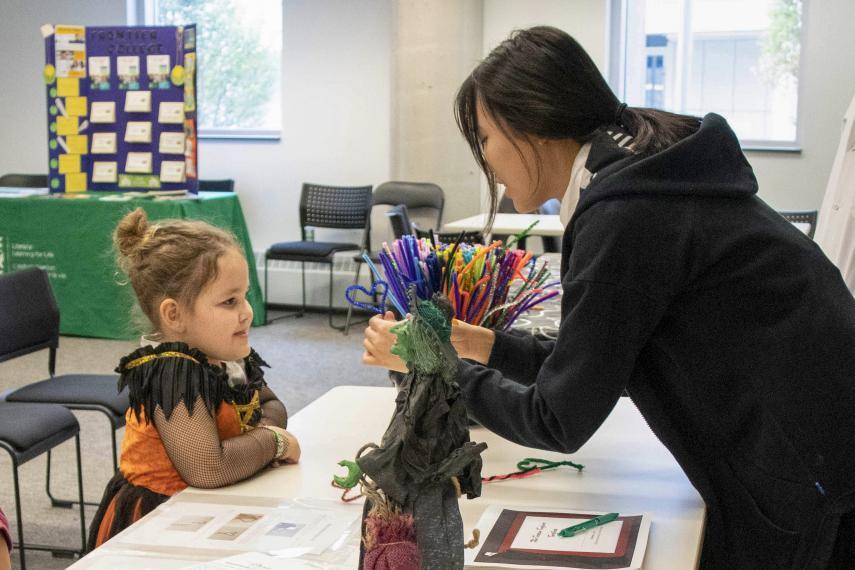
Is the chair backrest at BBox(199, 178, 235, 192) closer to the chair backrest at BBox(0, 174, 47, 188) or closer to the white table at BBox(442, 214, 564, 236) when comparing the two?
the chair backrest at BBox(0, 174, 47, 188)

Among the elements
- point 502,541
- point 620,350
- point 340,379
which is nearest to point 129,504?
point 502,541

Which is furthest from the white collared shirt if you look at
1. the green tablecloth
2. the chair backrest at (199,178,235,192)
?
the chair backrest at (199,178,235,192)

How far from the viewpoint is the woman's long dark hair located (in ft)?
4.38

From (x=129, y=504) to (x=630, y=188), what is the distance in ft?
3.02

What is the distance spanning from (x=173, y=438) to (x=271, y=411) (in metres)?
0.26

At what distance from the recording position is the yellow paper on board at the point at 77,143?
599cm

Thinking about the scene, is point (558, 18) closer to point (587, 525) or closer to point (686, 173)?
point (686, 173)

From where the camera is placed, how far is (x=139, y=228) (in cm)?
168

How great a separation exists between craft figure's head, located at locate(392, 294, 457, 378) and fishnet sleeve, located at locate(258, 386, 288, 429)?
0.81 m

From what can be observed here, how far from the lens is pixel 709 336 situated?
4.17ft

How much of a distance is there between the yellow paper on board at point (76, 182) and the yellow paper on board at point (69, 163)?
30 millimetres

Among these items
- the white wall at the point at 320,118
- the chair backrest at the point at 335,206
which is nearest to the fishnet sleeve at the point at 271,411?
the chair backrest at the point at 335,206

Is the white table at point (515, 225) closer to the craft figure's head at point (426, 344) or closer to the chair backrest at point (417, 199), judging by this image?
the chair backrest at point (417, 199)

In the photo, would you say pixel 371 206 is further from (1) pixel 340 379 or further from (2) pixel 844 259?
(2) pixel 844 259
